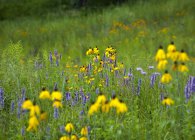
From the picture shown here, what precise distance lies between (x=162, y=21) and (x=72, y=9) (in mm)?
6387

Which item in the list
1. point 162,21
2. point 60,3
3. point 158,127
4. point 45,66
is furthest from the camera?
point 60,3

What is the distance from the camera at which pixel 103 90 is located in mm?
4750

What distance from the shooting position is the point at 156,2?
1789 cm

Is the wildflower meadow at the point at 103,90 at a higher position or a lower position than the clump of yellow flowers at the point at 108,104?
lower

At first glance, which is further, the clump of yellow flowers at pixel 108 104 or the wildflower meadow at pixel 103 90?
the wildflower meadow at pixel 103 90

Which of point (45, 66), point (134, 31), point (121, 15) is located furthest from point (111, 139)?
point (121, 15)

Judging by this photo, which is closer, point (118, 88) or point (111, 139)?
point (111, 139)

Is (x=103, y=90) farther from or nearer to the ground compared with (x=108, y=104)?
nearer to the ground

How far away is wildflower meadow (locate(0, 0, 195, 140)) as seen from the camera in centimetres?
325

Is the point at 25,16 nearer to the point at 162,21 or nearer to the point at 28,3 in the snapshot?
the point at 28,3

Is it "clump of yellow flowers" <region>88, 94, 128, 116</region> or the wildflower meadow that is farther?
the wildflower meadow

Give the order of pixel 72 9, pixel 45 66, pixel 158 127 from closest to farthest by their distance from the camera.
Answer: pixel 158 127, pixel 45 66, pixel 72 9

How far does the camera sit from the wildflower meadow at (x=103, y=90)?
10.7ft

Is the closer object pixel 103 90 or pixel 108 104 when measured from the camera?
pixel 108 104
